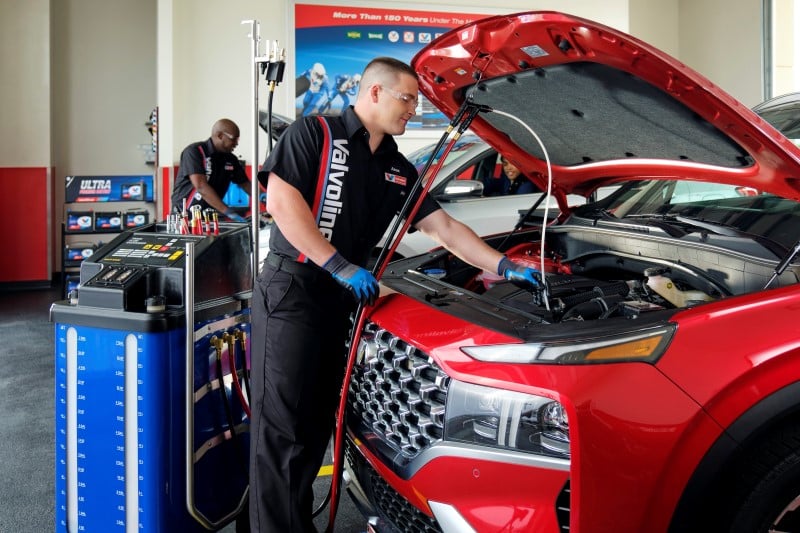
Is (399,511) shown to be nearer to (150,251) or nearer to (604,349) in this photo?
(604,349)

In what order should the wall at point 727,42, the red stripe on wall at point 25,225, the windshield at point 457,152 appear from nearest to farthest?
the windshield at point 457,152
the red stripe on wall at point 25,225
the wall at point 727,42

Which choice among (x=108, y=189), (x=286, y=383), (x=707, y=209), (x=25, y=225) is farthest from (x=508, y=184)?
(x=25, y=225)

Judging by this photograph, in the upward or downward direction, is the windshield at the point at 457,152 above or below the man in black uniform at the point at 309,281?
above

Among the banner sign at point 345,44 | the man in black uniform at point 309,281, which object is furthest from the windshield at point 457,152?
the banner sign at point 345,44

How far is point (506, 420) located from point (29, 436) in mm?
2930

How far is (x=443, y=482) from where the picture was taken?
1624 mm

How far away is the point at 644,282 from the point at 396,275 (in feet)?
2.71

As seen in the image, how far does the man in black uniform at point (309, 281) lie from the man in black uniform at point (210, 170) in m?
3.43

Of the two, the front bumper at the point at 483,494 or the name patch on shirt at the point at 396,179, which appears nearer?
the front bumper at the point at 483,494

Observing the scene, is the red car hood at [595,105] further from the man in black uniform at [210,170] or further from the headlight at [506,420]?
the man in black uniform at [210,170]

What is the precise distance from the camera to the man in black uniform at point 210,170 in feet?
18.4

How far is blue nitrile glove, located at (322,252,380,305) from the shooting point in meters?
2.03

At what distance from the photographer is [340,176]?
2207 mm

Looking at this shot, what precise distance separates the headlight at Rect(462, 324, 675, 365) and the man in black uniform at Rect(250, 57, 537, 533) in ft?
2.04
